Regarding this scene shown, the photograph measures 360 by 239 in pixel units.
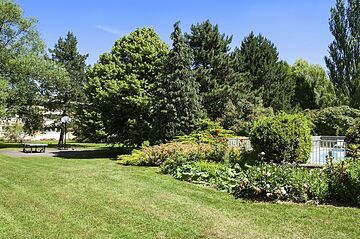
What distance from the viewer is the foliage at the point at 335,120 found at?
2577 centimetres

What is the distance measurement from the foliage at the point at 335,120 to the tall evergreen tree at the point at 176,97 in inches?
583

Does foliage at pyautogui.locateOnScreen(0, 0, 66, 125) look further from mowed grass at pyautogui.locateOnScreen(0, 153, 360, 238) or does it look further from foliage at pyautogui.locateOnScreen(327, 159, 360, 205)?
foliage at pyautogui.locateOnScreen(327, 159, 360, 205)

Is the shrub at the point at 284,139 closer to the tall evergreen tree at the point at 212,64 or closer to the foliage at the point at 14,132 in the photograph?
the tall evergreen tree at the point at 212,64

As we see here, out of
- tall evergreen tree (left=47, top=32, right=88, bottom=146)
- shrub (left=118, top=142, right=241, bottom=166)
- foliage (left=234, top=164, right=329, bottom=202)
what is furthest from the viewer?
tall evergreen tree (left=47, top=32, right=88, bottom=146)

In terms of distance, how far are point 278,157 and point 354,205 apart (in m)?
4.04

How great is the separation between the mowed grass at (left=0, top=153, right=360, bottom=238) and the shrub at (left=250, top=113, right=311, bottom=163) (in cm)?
303

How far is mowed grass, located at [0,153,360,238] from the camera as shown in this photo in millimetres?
4895

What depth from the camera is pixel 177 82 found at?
16.2 m

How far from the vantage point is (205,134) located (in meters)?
15.0

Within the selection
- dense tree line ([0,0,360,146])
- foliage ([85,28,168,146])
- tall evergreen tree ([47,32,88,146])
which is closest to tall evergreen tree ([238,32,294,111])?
dense tree line ([0,0,360,146])

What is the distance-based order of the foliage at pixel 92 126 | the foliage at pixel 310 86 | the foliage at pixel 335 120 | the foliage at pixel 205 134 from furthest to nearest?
the foliage at pixel 310 86
the foliage at pixel 335 120
the foliage at pixel 92 126
the foliage at pixel 205 134

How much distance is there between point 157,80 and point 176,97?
2.44m

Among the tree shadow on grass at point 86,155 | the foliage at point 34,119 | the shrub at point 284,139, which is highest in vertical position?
the foliage at point 34,119

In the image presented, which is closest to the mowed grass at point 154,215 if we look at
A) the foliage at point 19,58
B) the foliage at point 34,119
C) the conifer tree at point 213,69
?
the conifer tree at point 213,69
